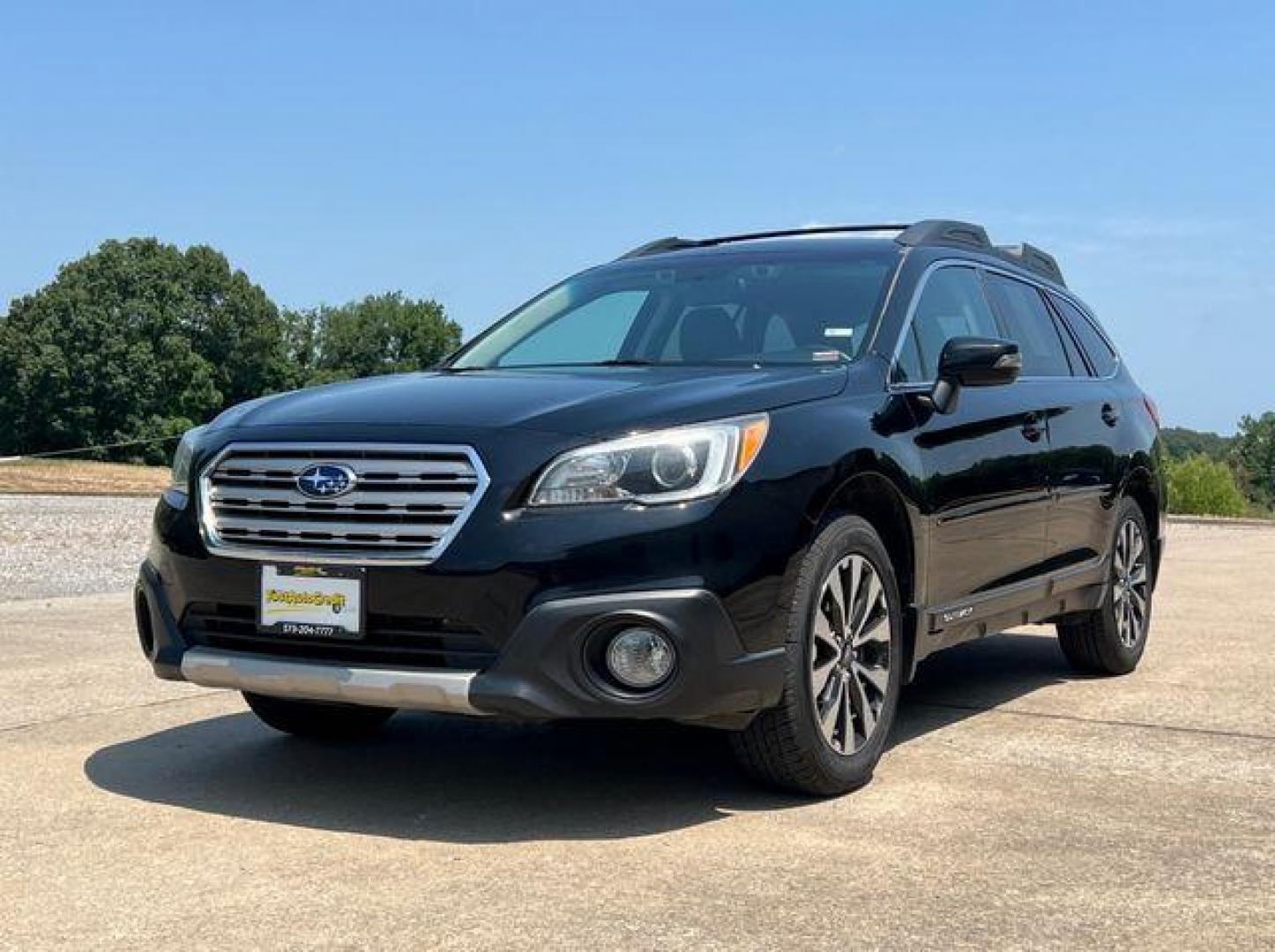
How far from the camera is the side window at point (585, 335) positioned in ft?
18.7

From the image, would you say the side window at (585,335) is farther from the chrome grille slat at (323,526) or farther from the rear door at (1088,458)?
the rear door at (1088,458)

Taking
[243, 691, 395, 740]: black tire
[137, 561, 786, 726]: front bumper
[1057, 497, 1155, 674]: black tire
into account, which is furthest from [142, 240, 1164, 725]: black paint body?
[1057, 497, 1155, 674]: black tire

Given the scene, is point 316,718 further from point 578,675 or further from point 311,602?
point 578,675

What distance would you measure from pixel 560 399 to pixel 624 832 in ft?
4.02

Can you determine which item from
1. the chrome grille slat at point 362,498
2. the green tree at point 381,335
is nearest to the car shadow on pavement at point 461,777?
the chrome grille slat at point 362,498

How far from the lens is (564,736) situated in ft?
18.5

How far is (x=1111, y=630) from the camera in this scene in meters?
6.98

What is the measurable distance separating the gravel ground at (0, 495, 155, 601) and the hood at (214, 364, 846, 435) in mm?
6624

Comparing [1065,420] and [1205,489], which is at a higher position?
[1065,420]

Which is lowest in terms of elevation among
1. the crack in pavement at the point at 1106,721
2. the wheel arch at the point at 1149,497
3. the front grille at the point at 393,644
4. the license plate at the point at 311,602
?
the crack in pavement at the point at 1106,721

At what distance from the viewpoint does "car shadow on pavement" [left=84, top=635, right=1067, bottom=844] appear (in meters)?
4.40

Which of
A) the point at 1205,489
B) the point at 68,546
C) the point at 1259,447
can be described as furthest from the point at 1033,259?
the point at 1259,447

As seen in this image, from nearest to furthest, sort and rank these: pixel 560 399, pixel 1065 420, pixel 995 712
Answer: pixel 560 399 < pixel 995 712 < pixel 1065 420

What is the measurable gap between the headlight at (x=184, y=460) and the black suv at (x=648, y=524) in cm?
2
